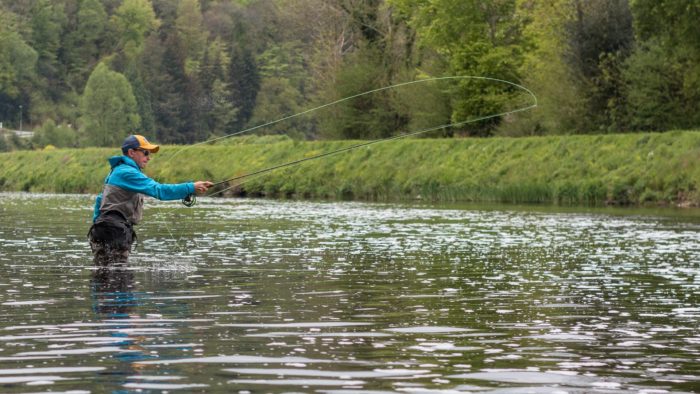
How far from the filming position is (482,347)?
10.8 m

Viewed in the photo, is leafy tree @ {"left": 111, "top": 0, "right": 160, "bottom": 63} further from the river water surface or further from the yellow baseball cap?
the yellow baseball cap

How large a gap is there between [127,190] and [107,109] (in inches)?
4447

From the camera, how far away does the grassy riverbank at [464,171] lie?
4659 cm

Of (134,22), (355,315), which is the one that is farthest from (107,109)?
(355,315)

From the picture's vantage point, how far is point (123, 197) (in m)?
17.3

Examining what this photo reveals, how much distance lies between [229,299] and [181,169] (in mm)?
57394

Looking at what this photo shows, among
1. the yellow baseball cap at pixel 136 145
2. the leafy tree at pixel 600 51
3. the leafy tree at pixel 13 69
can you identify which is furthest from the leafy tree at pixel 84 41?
the yellow baseball cap at pixel 136 145

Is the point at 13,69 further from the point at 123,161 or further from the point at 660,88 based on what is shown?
the point at 123,161

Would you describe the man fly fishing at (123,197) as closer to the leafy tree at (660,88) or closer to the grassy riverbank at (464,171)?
the grassy riverbank at (464,171)

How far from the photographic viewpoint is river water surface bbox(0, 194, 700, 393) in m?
9.37

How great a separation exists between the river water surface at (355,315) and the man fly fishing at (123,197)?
0.48 m

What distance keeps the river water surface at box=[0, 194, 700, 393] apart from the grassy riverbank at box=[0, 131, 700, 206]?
2062 centimetres

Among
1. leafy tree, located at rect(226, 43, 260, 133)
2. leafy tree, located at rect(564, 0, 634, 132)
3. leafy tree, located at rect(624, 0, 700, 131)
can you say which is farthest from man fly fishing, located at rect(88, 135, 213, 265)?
leafy tree, located at rect(226, 43, 260, 133)

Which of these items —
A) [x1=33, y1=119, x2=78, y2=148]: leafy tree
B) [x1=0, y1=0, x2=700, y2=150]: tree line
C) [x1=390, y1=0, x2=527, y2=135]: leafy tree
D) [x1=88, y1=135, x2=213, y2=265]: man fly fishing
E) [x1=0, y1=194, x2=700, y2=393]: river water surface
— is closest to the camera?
[x1=0, y1=194, x2=700, y2=393]: river water surface
